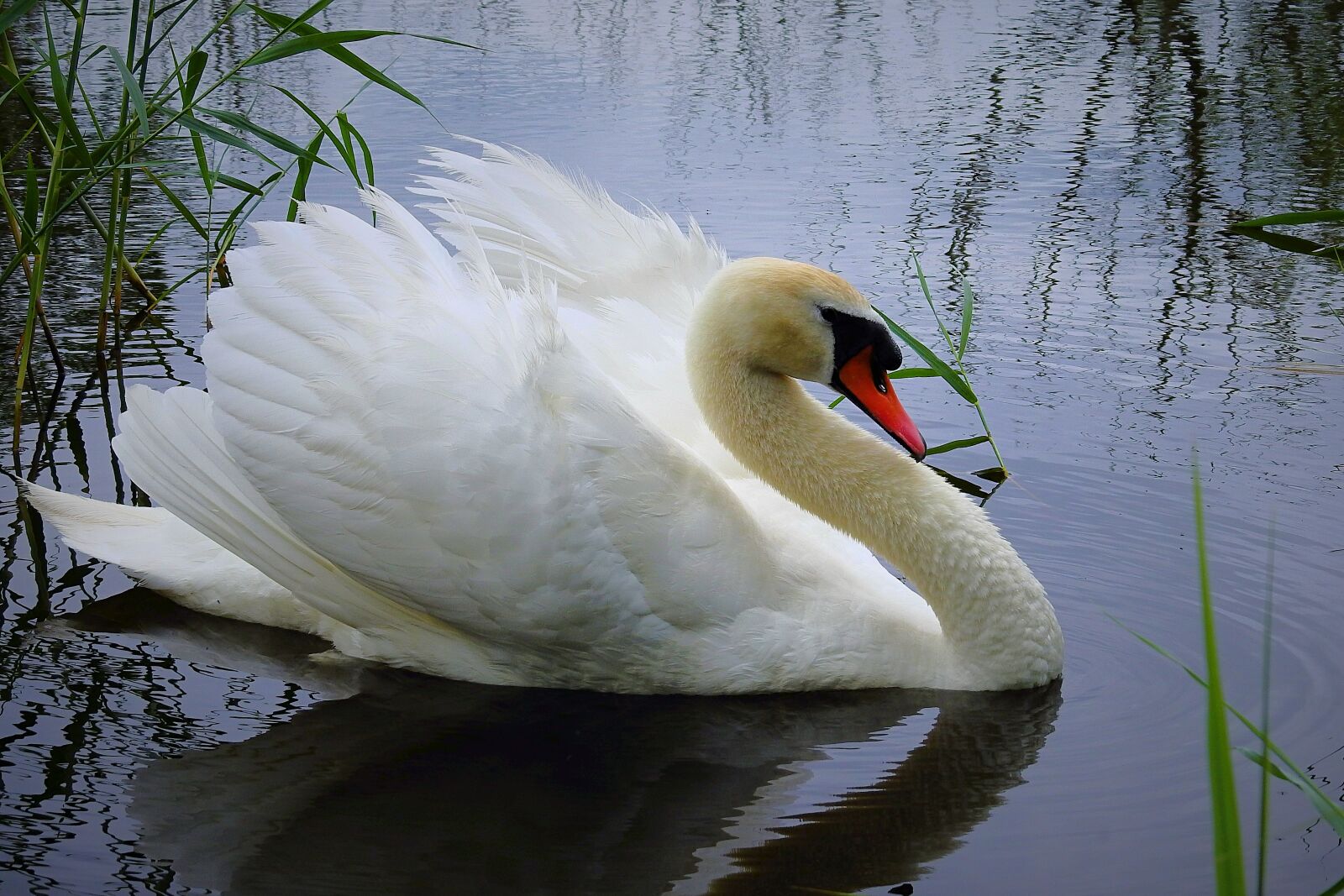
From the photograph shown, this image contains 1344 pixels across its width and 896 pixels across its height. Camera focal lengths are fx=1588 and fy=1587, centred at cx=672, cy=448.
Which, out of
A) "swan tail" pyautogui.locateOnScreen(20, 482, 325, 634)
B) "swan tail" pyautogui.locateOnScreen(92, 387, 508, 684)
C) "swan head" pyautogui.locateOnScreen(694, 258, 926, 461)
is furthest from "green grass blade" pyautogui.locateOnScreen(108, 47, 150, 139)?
"swan head" pyautogui.locateOnScreen(694, 258, 926, 461)

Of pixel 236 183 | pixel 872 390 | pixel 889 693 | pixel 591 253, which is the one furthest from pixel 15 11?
pixel 889 693

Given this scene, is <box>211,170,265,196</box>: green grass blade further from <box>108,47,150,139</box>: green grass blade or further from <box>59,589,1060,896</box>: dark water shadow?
<box>59,589,1060,896</box>: dark water shadow

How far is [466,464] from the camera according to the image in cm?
389

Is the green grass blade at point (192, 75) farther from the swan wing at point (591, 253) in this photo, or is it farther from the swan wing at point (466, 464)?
the swan wing at point (466, 464)

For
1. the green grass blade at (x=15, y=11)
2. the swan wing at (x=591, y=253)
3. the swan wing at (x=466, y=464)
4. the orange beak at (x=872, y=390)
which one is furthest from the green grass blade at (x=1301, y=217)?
the green grass blade at (x=15, y=11)

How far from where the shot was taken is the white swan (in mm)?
3951

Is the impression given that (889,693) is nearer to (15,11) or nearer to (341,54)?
(341,54)

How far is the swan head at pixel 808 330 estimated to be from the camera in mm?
4270

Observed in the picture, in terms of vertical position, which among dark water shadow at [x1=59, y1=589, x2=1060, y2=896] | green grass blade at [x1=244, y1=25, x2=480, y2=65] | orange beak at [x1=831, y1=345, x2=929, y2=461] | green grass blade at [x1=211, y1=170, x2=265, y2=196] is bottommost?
dark water shadow at [x1=59, y1=589, x2=1060, y2=896]

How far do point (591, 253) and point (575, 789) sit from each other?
2.05m

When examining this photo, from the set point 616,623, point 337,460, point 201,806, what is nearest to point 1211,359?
point 616,623

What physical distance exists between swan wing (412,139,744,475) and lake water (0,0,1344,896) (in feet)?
3.94

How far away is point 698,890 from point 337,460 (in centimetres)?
144

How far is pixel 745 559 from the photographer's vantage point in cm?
413
